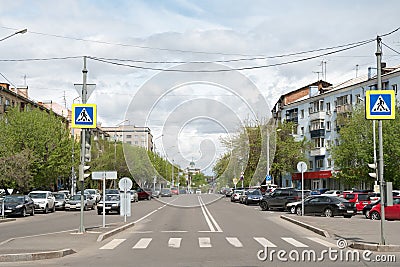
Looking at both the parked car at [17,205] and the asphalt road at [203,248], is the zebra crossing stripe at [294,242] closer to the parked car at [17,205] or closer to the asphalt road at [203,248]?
the asphalt road at [203,248]

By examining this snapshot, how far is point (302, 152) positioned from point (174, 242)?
5676 centimetres

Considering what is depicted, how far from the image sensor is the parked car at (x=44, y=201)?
42469 millimetres

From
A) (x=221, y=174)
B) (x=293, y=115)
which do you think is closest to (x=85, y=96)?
(x=221, y=174)

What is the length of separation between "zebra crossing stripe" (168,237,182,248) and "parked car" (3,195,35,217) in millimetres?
19668

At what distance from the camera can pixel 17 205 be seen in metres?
36.5

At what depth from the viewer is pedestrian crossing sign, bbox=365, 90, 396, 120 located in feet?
53.2

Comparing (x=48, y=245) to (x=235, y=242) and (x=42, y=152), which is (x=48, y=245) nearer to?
(x=235, y=242)

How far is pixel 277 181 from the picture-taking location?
8769cm

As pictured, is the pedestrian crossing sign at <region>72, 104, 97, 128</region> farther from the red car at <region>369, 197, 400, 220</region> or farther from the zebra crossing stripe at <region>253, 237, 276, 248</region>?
the red car at <region>369, 197, 400, 220</region>

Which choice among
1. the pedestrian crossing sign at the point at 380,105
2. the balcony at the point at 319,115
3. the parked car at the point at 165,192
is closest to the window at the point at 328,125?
the balcony at the point at 319,115

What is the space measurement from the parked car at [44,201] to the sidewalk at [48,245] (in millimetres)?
21496

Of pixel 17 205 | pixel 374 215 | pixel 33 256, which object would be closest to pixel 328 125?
pixel 374 215

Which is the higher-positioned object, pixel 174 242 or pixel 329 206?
pixel 329 206

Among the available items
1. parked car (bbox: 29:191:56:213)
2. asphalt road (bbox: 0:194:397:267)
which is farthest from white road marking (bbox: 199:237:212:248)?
parked car (bbox: 29:191:56:213)
